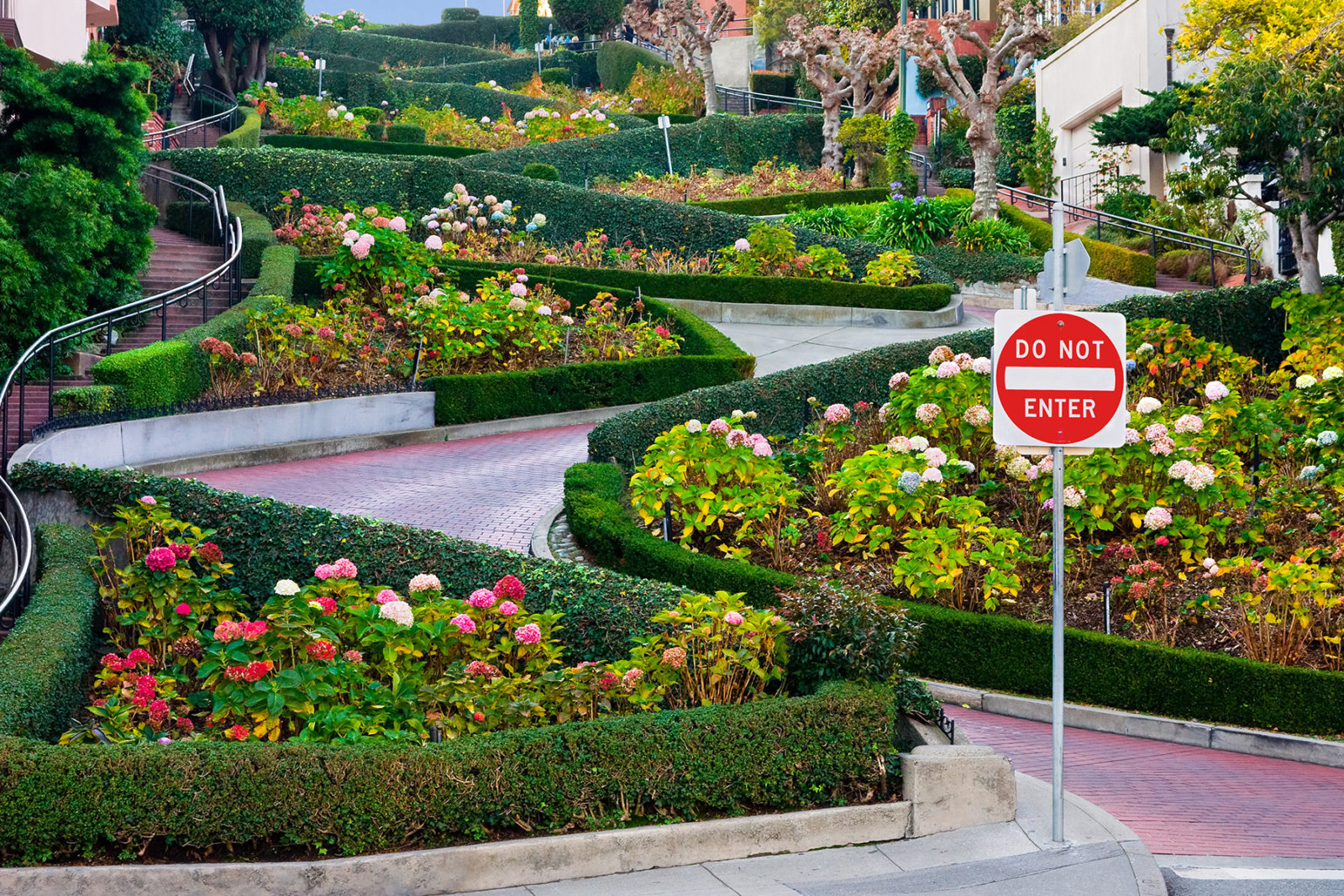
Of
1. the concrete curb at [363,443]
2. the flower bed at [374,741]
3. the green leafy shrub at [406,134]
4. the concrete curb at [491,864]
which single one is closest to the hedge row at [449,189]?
the concrete curb at [363,443]

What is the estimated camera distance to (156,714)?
6801mm

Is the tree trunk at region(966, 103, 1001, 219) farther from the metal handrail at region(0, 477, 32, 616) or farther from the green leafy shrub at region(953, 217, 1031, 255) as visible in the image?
the metal handrail at region(0, 477, 32, 616)

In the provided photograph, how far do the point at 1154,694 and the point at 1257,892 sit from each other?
2.65 meters

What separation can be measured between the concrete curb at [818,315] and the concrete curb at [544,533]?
31.9ft

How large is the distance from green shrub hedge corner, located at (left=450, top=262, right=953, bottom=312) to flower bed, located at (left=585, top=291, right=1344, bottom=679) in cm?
865

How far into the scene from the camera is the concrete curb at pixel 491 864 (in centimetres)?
557

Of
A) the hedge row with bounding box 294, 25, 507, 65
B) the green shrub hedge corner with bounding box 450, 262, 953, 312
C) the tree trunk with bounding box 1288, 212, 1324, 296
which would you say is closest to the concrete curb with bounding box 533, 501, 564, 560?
the green shrub hedge corner with bounding box 450, 262, 953, 312

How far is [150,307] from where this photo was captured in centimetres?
1645

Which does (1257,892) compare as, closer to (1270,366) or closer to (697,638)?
(697,638)

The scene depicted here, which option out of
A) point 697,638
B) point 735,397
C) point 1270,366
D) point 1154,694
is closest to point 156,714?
point 697,638

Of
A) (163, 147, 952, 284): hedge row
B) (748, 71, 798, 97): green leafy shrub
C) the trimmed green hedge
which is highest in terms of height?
(748, 71, 798, 97): green leafy shrub

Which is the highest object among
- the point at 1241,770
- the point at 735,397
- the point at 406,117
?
the point at 406,117

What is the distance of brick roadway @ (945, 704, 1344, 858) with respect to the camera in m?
6.88

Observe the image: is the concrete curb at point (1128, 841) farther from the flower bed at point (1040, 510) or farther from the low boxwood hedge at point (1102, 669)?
the flower bed at point (1040, 510)
